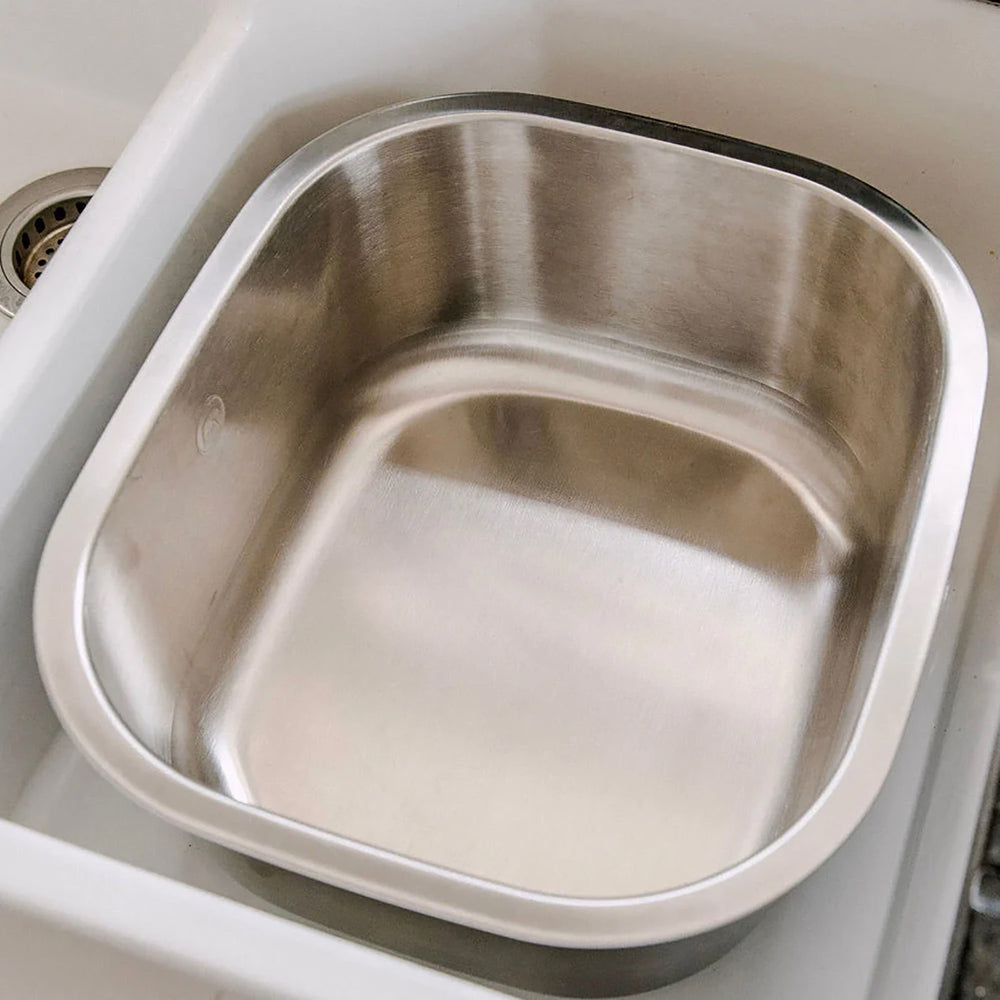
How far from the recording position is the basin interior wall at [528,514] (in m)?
0.81

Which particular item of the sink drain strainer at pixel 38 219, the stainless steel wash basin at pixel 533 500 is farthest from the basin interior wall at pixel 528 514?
the sink drain strainer at pixel 38 219

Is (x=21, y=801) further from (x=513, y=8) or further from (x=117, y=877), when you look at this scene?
(x=513, y=8)

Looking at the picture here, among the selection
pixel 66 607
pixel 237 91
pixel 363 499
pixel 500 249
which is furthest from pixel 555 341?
pixel 66 607

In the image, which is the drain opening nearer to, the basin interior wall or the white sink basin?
the white sink basin

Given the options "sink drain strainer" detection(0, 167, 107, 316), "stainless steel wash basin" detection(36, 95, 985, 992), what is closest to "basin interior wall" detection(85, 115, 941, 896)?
"stainless steel wash basin" detection(36, 95, 985, 992)

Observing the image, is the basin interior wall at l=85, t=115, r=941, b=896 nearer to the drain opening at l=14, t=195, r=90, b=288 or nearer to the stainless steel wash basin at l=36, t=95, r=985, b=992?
the stainless steel wash basin at l=36, t=95, r=985, b=992

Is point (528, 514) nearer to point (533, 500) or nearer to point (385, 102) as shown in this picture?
point (533, 500)

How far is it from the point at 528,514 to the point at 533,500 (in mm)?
12

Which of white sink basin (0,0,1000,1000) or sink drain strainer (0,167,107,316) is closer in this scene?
white sink basin (0,0,1000,1000)

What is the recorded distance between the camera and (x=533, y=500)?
96cm

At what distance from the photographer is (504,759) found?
0.84m

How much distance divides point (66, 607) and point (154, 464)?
0.37ft

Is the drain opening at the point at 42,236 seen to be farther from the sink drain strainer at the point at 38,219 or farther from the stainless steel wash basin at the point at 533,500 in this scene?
the stainless steel wash basin at the point at 533,500

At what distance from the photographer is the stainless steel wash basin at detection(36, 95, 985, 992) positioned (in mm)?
767
